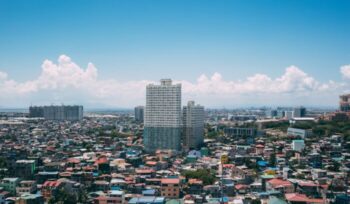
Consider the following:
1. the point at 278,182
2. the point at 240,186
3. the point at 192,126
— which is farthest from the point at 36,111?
the point at 278,182

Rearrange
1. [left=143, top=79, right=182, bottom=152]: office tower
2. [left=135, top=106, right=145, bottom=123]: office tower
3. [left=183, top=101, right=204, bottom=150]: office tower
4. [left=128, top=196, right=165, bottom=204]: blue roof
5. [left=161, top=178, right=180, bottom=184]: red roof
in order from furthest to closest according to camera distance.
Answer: [left=135, top=106, right=145, bottom=123]: office tower < [left=183, top=101, right=204, bottom=150]: office tower < [left=143, top=79, right=182, bottom=152]: office tower < [left=161, top=178, right=180, bottom=184]: red roof < [left=128, top=196, right=165, bottom=204]: blue roof

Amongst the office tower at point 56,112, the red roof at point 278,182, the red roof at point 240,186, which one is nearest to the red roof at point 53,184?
the red roof at point 240,186

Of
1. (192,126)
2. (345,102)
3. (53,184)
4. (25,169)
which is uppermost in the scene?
(345,102)

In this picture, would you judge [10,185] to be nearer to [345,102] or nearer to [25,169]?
[25,169]

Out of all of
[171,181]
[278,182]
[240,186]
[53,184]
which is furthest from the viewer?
[240,186]

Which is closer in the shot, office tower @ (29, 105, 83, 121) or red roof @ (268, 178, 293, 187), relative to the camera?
red roof @ (268, 178, 293, 187)

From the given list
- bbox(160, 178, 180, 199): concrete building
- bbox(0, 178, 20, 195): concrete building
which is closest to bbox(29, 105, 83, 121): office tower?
bbox(0, 178, 20, 195): concrete building

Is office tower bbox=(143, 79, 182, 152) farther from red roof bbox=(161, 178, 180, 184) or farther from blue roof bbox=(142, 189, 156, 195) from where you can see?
blue roof bbox=(142, 189, 156, 195)
